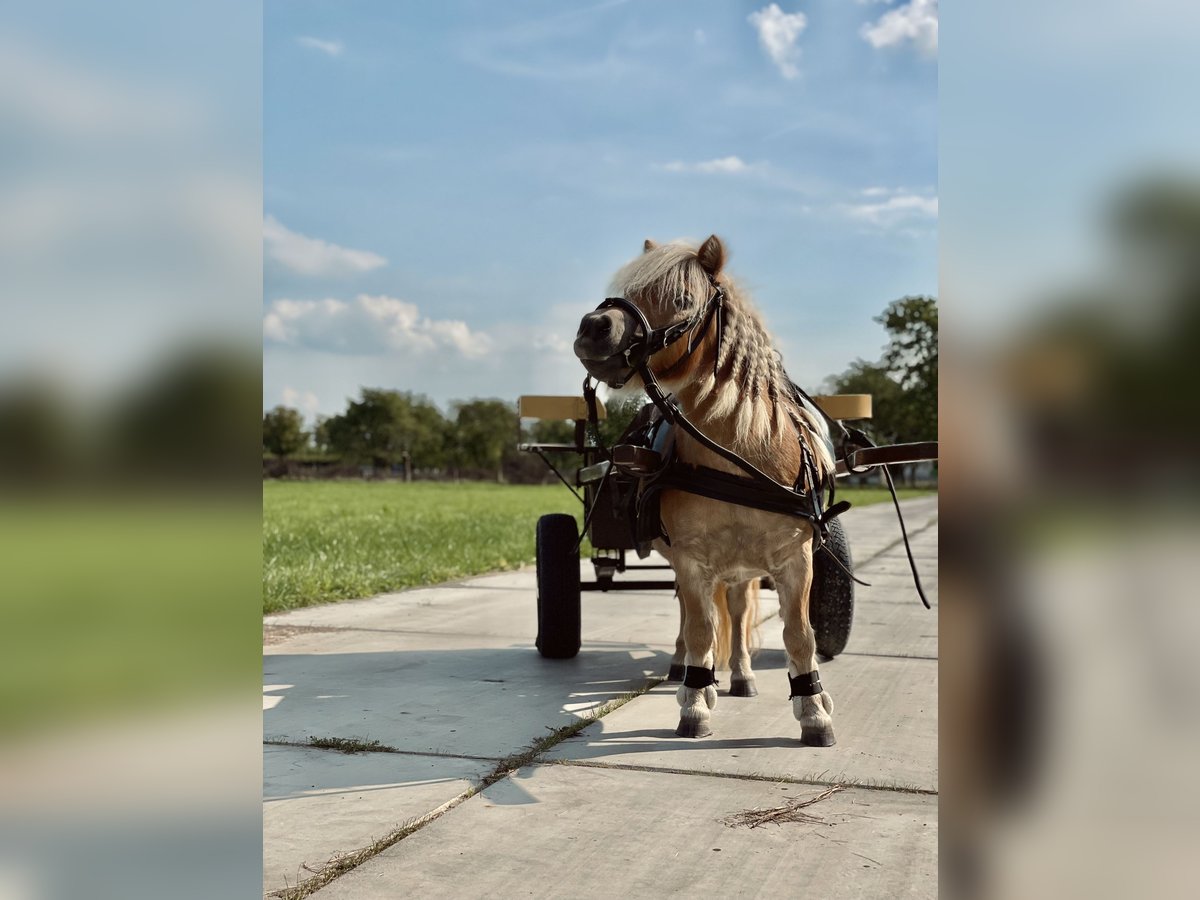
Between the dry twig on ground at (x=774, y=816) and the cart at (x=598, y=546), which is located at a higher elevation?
the cart at (x=598, y=546)

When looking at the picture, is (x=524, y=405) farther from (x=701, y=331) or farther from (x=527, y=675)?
(x=701, y=331)

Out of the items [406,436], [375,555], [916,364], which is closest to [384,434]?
[406,436]

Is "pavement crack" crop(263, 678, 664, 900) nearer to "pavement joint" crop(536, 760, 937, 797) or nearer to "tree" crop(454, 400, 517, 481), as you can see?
"pavement joint" crop(536, 760, 937, 797)

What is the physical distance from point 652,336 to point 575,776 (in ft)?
5.54

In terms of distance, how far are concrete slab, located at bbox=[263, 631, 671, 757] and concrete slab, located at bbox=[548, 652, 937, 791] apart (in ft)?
1.05

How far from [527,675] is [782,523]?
6.86ft

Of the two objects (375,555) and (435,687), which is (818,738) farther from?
(375,555)

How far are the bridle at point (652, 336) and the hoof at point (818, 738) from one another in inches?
64.2

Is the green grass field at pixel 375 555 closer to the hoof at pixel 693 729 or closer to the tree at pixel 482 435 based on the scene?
the hoof at pixel 693 729

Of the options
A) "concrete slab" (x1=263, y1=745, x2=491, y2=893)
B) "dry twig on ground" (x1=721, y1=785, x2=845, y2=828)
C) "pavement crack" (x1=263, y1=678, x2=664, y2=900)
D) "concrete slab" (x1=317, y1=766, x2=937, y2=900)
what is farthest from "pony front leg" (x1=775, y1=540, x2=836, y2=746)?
"concrete slab" (x1=263, y1=745, x2=491, y2=893)

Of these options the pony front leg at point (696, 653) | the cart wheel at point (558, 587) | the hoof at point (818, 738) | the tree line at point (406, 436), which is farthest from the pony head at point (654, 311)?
the tree line at point (406, 436)

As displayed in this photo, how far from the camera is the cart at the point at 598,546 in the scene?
5270 mm
